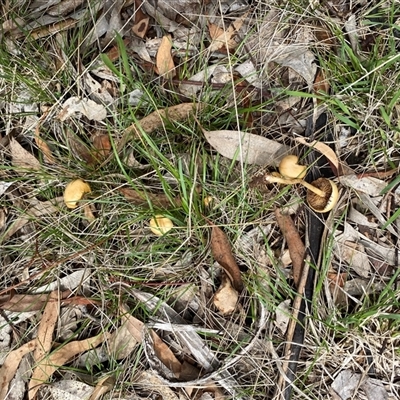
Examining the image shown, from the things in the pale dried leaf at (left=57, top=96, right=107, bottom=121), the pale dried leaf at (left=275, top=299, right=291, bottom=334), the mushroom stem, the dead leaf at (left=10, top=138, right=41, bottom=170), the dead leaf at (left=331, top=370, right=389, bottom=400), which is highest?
the pale dried leaf at (left=57, top=96, right=107, bottom=121)

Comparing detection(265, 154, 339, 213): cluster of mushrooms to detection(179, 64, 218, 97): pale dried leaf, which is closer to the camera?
detection(265, 154, 339, 213): cluster of mushrooms

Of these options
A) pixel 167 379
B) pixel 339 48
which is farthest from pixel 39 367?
pixel 339 48

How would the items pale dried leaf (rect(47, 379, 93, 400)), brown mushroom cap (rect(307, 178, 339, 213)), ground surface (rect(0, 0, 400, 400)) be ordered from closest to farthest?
brown mushroom cap (rect(307, 178, 339, 213))
ground surface (rect(0, 0, 400, 400))
pale dried leaf (rect(47, 379, 93, 400))

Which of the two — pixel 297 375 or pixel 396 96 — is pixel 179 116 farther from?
pixel 297 375

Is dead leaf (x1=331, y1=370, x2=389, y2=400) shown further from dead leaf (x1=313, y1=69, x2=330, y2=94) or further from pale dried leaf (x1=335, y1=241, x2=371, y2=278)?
dead leaf (x1=313, y1=69, x2=330, y2=94)

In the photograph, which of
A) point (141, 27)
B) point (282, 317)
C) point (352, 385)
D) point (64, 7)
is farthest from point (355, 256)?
point (64, 7)

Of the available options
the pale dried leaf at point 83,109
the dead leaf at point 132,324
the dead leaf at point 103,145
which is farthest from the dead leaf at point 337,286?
the pale dried leaf at point 83,109

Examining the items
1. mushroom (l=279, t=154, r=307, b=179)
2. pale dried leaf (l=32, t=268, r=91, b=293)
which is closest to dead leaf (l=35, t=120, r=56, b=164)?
pale dried leaf (l=32, t=268, r=91, b=293)

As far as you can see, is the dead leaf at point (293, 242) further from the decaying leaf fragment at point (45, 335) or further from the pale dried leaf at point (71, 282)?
the decaying leaf fragment at point (45, 335)
